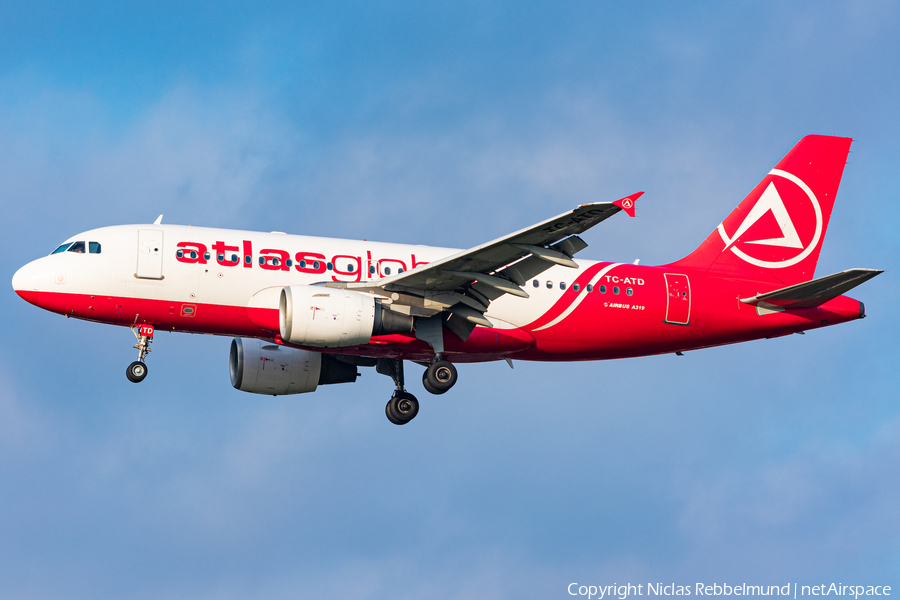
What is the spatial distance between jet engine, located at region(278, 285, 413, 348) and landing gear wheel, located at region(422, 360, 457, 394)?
2593 mm

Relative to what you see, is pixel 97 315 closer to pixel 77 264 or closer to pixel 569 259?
pixel 77 264

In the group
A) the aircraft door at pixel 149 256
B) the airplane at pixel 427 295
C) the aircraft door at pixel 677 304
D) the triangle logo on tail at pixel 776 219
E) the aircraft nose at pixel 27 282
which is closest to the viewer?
the airplane at pixel 427 295

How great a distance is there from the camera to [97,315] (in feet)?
97.9

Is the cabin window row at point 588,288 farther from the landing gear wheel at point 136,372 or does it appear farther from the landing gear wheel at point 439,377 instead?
the landing gear wheel at point 136,372

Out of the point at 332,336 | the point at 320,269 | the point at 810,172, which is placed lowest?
the point at 332,336

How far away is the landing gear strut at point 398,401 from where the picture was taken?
34.1 meters

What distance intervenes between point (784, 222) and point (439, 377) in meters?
13.5

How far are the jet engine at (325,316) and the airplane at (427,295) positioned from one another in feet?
0.12

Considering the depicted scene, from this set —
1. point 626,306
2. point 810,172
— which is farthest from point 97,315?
point 810,172

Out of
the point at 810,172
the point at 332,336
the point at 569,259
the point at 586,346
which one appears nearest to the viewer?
the point at 569,259

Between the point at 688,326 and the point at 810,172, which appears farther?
the point at 810,172

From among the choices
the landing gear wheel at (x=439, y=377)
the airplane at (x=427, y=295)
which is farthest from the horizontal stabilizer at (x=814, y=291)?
the landing gear wheel at (x=439, y=377)

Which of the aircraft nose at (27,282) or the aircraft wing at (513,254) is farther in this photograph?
the aircraft nose at (27,282)

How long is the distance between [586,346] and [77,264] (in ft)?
48.7
